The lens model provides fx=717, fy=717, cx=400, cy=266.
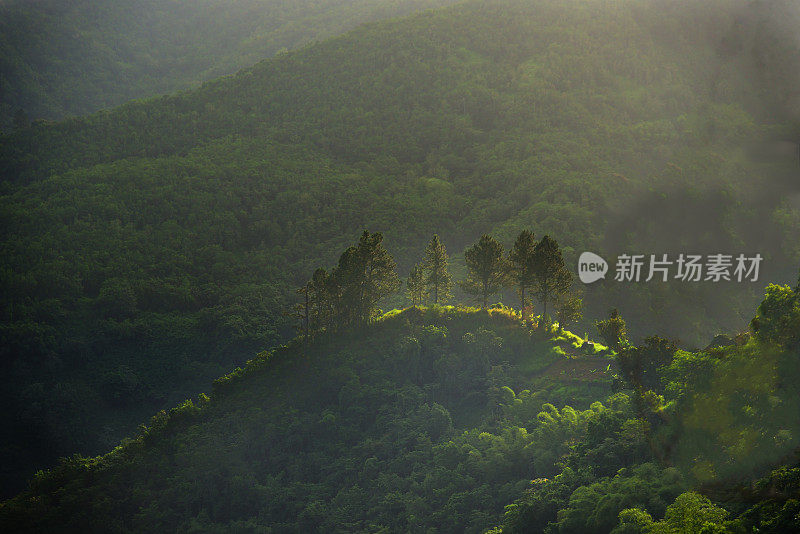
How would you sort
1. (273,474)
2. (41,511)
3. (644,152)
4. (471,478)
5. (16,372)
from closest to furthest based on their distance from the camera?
(471,478), (41,511), (273,474), (16,372), (644,152)

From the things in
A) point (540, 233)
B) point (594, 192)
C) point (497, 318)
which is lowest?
point (497, 318)

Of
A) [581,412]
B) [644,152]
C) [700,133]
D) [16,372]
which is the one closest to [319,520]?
[581,412]

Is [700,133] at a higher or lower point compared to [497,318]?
higher

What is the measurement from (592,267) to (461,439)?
3205 inches

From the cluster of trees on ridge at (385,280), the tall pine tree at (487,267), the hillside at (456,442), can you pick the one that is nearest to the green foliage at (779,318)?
the hillside at (456,442)

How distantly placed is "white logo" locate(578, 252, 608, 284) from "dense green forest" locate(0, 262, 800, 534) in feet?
195

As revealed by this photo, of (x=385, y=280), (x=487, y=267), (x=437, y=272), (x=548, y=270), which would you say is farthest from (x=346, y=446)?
(x=548, y=270)

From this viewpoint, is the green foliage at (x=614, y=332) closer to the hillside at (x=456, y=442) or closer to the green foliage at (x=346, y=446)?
the hillside at (x=456, y=442)

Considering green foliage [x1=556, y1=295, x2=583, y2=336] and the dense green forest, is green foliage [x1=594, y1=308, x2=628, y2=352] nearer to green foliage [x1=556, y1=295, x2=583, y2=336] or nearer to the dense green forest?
the dense green forest

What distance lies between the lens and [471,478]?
5725 centimetres

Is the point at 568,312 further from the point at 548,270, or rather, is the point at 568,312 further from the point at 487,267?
the point at 487,267

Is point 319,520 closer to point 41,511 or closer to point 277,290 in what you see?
point 41,511

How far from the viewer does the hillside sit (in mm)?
39128

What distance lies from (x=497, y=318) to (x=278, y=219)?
11399 cm
